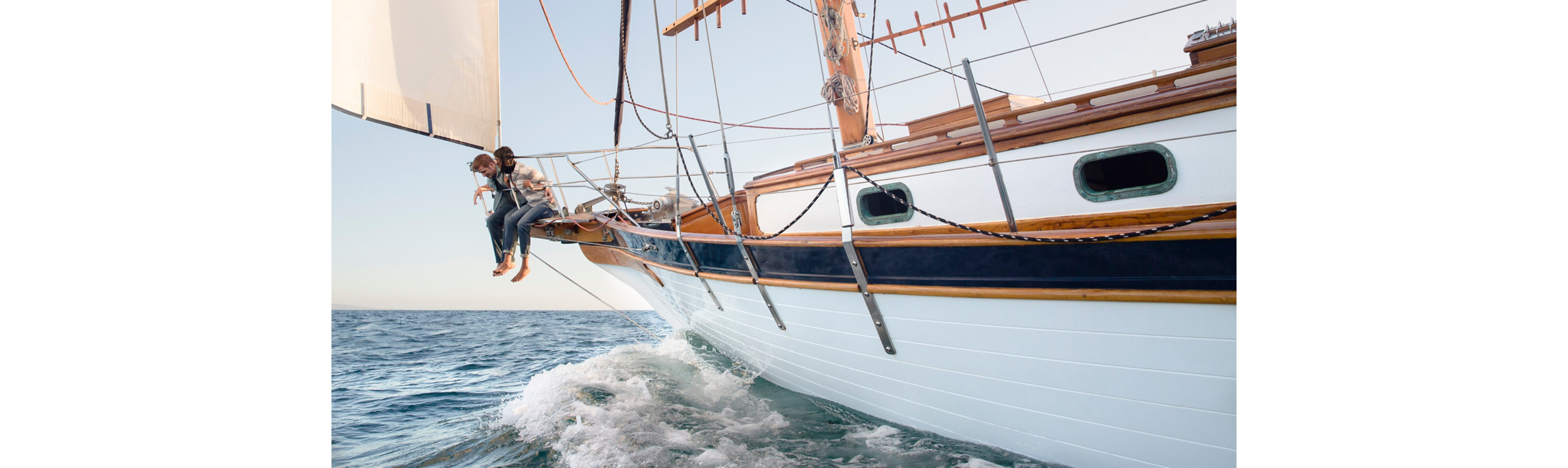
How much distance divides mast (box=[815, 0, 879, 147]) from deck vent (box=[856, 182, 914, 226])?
1225 millimetres

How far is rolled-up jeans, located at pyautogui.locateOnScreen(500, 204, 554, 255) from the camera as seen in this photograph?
13.6 feet

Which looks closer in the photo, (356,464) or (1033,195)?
(1033,195)

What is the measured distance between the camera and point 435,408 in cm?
486

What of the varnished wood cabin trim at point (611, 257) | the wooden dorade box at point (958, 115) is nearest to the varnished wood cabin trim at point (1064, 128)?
the wooden dorade box at point (958, 115)

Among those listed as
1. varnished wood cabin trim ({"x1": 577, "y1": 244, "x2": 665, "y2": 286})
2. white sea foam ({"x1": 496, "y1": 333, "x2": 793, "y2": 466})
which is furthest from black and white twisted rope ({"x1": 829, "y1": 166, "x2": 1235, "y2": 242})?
varnished wood cabin trim ({"x1": 577, "y1": 244, "x2": 665, "y2": 286})

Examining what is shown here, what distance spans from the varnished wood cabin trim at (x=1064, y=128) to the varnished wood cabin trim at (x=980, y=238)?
0.40m

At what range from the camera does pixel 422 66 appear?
4.66m

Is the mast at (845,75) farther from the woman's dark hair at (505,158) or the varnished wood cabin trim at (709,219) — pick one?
the woman's dark hair at (505,158)

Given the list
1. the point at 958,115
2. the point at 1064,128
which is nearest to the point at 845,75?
the point at 958,115

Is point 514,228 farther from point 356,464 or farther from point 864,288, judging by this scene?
point 864,288

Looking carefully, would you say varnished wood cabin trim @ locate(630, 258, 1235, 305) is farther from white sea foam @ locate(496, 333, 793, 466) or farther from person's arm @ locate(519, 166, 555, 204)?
person's arm @ locate(519, 166, 555, 204)

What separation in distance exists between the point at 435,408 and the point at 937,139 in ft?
16.4

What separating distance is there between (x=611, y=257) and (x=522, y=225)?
221cm
